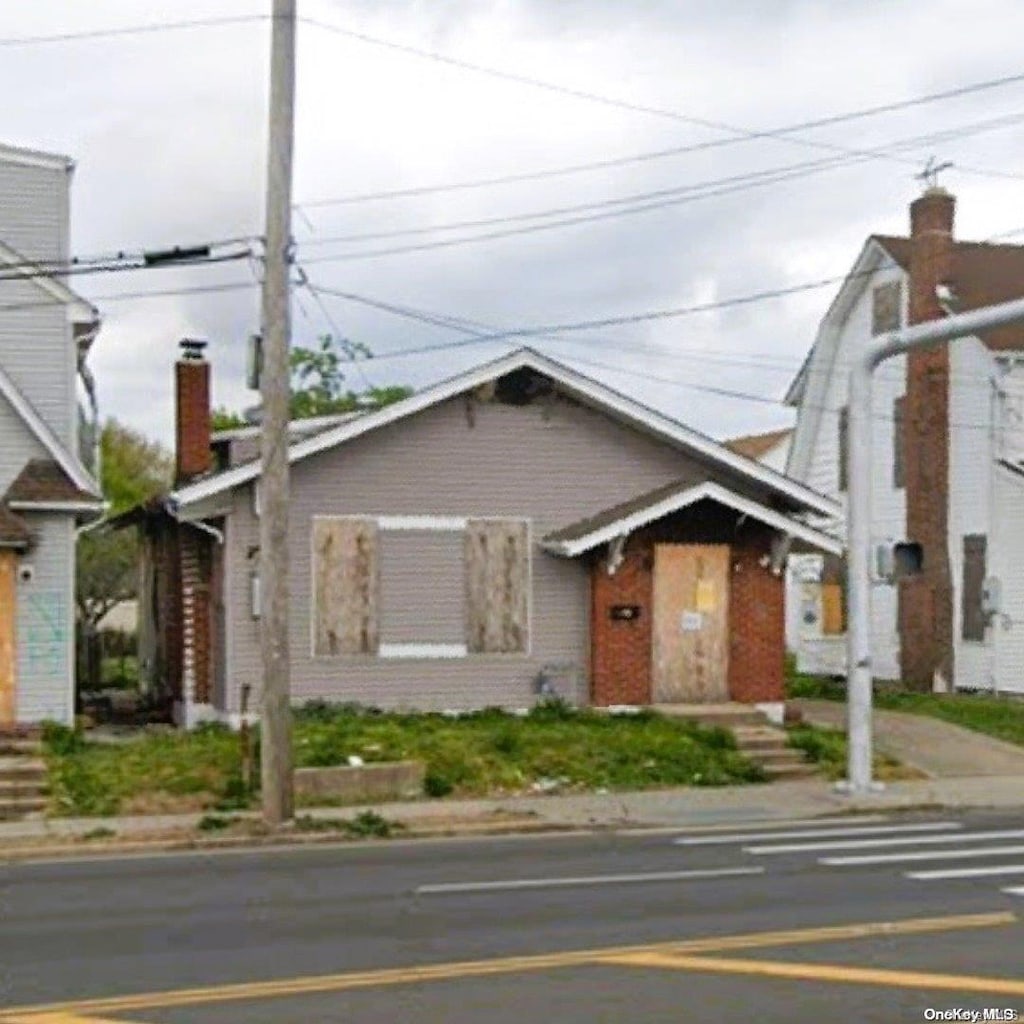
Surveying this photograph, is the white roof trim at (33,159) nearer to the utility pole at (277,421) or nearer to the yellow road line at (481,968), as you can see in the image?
the utility pole at (277,421)

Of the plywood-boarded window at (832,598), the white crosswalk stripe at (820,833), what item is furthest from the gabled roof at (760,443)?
the white crosswalk stripe at (820,833)

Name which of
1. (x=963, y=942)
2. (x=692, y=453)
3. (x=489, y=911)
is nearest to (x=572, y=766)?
(x=692, y=453)

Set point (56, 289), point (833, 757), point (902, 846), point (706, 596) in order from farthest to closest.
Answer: point (706, 596)
point (56, 289)
point (833, 757)
point (902, 846)

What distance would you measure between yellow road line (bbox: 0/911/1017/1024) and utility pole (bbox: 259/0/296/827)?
8700mm

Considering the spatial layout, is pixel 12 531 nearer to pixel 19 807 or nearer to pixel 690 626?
pixel 19 807

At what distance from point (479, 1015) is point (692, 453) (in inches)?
802

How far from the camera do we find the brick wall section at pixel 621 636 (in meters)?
28.5

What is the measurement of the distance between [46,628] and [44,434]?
8.47 ft

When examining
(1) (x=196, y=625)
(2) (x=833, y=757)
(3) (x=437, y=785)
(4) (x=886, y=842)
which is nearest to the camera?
(4) (x=886, y=842)

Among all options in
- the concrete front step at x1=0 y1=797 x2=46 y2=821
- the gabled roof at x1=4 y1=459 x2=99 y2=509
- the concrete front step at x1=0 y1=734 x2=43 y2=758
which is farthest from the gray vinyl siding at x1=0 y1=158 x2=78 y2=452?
the concrete front step at x1=0 y1=797 x2=46 y2=821

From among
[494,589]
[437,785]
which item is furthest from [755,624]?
[437,785]

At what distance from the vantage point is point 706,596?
2905 centimetres

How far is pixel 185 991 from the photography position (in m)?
10.8

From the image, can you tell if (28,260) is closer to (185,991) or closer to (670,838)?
(670,838)
